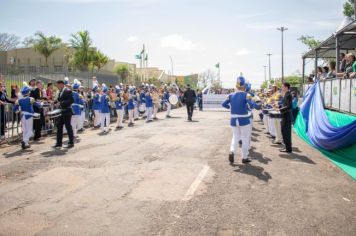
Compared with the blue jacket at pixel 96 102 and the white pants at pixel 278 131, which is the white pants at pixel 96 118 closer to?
the blue jacket at pixel 96 102

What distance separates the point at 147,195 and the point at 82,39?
51976mm

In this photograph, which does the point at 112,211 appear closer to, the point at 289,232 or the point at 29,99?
the point at 289,232

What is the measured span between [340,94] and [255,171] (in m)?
5.51

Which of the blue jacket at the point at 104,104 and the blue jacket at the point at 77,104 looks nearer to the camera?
the blue jacket at the point at 77,104

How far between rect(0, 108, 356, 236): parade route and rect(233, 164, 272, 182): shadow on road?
0.02 metres

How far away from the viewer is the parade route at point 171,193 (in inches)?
205

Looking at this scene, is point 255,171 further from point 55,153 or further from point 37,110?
point 37,110

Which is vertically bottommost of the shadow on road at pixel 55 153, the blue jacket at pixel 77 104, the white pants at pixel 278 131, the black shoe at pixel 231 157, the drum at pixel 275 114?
the shadow on road at pixel 55 153

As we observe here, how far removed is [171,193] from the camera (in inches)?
266

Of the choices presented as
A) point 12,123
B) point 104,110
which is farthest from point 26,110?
point 104,110

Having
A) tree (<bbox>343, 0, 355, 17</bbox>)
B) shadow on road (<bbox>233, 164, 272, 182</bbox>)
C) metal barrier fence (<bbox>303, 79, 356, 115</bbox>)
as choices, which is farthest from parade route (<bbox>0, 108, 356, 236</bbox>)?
tree (<bbox>343, 0, 355, 17</bbox>)

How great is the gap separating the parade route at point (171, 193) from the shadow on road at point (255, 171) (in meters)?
0.02

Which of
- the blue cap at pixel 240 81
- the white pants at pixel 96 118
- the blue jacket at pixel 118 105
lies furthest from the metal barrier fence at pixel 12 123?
the blue cap at pixel 240 81

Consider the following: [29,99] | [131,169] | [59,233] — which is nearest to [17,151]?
[29,99]
